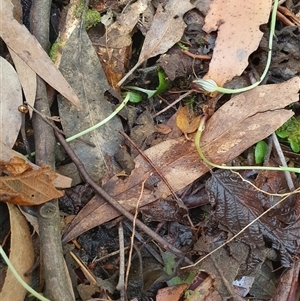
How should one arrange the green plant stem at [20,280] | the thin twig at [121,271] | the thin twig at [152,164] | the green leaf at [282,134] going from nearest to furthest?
the green plant stem at [20,280], the thin twig at [121,271], the thin twig at [152,164], the green leaf at [282,134]

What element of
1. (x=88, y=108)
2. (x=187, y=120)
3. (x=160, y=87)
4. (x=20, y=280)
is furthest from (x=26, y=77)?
(x=20, y=280)

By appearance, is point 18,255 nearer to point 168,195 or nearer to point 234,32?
point 168,195

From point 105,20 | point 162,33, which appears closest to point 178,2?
point 162,33

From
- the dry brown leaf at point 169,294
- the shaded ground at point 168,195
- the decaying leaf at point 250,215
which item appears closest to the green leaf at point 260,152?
the shaded ground at point 168,195

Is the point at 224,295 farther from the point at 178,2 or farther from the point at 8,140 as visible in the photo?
the point at 178,2

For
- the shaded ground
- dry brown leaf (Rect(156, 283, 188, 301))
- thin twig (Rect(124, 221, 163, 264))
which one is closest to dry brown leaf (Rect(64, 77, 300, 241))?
the shaded ground

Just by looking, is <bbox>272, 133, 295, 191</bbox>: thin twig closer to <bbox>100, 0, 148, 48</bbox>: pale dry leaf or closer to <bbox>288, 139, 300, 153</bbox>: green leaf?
<bbox>288, 139, 300, 153</bbox>: green leaf

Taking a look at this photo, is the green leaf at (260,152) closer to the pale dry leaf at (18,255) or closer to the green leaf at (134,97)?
the green leaf at (134,97)
